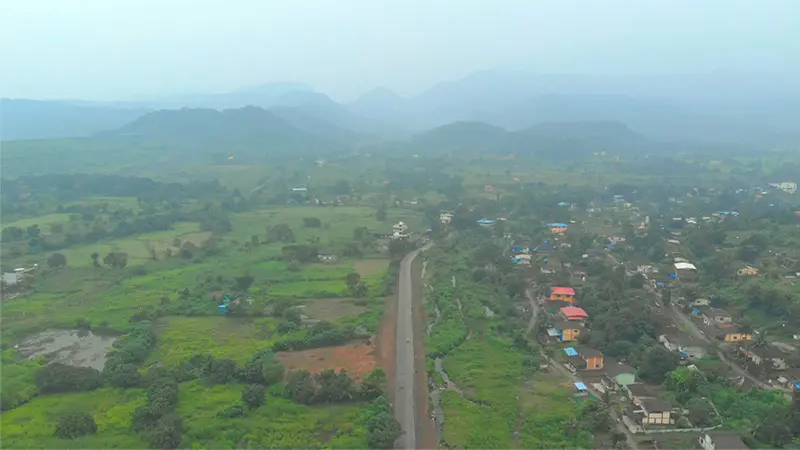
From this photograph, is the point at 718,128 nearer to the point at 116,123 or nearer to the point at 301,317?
the point at 301,317

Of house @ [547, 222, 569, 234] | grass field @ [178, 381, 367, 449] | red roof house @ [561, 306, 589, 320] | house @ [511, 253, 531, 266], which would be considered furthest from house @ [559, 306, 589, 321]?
house @ [547, 222, 569, 234]

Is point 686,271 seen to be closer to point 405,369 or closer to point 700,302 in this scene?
point 700,302

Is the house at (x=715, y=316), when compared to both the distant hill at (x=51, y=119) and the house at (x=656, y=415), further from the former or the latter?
the distant hill at (x=51, y=119)

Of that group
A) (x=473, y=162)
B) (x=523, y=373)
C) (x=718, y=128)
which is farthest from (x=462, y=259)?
(x=718, y=128)

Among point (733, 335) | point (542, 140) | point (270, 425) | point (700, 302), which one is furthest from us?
point (542, 140)

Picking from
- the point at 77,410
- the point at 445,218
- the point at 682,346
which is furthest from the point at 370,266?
the point at 77,410

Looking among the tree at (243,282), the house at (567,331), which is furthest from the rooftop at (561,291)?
the tree at (243,282)
